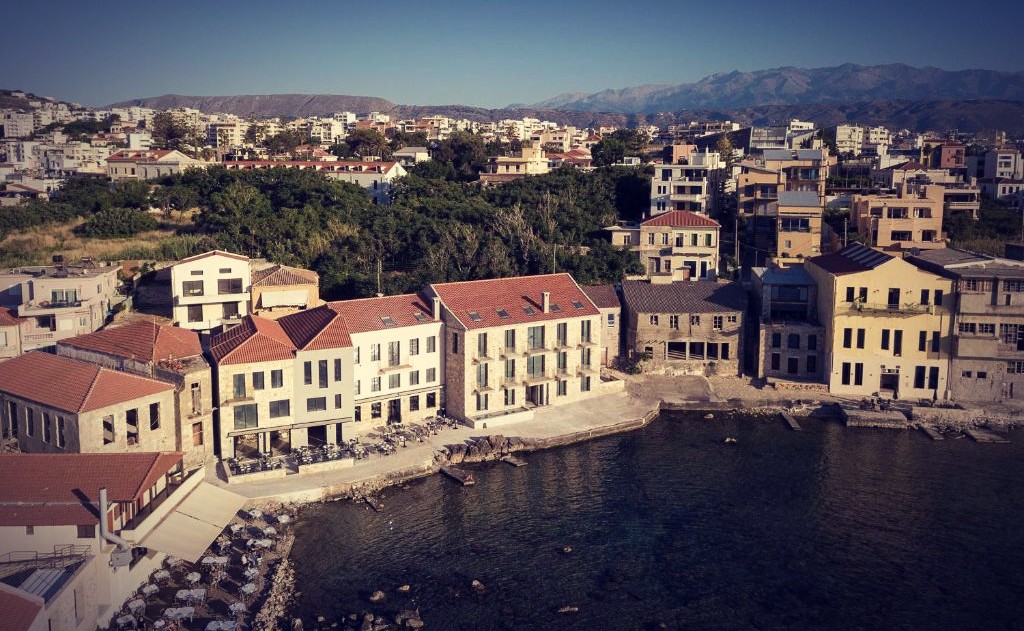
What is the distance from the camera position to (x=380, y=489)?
3406 centimetres

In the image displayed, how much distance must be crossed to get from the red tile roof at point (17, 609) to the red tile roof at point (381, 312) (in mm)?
18923

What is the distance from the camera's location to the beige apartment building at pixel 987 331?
141ft

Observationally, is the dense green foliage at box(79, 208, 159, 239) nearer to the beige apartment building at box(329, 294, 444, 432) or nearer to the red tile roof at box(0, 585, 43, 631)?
the beige apartment building at box(329, 294, 444, 432)

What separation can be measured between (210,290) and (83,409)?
17692 mm

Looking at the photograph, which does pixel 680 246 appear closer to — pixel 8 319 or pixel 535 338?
pixel 535 338

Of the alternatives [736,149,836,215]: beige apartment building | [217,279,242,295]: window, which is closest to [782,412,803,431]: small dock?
[736,149,836,215]: beige apartment building

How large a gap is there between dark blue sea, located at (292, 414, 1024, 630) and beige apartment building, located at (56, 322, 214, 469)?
→ 19.4ft

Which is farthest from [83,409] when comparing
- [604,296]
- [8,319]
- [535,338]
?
[604,296]

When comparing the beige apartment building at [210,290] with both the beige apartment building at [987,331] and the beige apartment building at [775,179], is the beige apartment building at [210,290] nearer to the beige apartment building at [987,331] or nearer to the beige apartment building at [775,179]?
the beige apartment building at [987,331]

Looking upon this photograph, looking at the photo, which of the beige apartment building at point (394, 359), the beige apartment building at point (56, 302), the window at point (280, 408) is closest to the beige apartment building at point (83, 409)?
the window at point (280, 408)

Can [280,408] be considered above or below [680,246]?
below

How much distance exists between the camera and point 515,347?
41.5m

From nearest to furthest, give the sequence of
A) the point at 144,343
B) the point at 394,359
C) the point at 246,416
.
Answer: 1. the point at 144,343
2. the point at 246,416
3. the point at 394,359

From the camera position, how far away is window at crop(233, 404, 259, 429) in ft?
114
